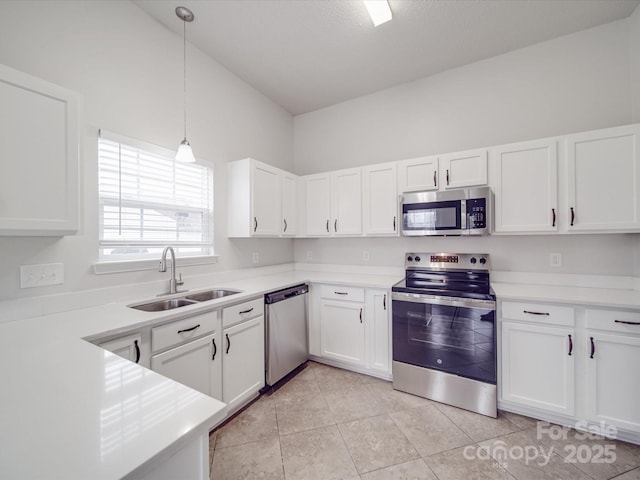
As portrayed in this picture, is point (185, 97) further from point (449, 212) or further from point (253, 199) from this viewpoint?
point (449, 212)

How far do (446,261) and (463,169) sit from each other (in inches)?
36.1

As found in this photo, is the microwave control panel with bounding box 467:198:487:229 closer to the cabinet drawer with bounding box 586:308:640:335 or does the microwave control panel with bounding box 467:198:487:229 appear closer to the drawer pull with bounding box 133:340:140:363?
the cabinet drawer with bounding box 586:308:640:335

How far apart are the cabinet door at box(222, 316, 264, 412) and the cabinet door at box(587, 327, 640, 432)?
2.38 m

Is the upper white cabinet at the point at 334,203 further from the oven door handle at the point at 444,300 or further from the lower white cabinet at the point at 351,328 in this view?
the oven door handle at the point at 444,300

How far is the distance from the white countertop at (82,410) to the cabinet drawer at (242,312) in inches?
32.0

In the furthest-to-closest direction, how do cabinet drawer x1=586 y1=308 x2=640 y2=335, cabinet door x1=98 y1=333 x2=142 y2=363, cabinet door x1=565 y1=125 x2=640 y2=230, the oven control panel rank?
the oven control panel → cabinet door x1=565 y1=125 x2=640 y2=230 → cabinet drawer x1=586 y1=308 x2=640 y2=335 → cabinet door x1=98 y1=333 x2=142 y2=363

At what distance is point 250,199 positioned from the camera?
2703mm

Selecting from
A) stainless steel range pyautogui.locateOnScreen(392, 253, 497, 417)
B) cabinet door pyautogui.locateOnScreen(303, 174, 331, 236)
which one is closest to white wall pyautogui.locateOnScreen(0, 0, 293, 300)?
cabinet door pyautogui.locateOnScreen(303, 174, 331, 236)

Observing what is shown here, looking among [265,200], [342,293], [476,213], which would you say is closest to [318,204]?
[265,200]

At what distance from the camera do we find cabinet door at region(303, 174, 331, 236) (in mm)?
3211

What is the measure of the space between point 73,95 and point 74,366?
4.52 feet

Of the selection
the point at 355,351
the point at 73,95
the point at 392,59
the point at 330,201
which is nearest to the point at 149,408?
the point at 73,95

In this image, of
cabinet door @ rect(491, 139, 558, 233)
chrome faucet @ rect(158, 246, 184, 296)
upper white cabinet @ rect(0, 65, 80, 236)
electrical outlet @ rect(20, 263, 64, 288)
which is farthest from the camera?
cabinet door @ rect(491, 139, 558, 233)

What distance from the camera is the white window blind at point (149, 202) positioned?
6.33 feet
